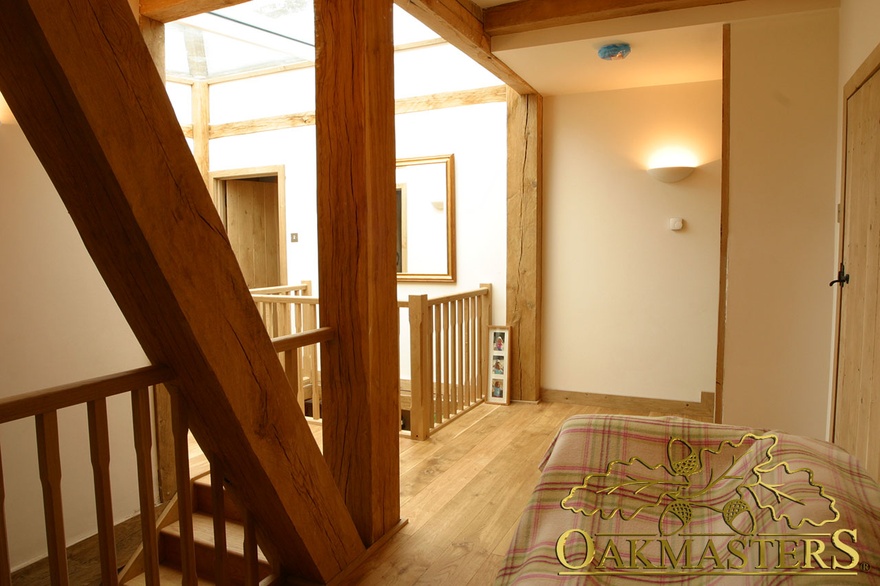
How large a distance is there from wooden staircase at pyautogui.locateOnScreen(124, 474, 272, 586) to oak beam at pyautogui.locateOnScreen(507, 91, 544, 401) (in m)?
2.52

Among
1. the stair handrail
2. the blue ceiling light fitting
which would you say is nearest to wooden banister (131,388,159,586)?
the stair handrail

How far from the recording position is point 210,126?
5.92m

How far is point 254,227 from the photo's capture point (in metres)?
6.82

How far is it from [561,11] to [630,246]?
180cm

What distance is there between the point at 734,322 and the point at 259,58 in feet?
14.2

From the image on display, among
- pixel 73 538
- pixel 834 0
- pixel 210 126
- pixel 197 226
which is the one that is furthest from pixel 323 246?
pixel 210 126

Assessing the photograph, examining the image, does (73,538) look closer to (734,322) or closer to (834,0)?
(734,322)

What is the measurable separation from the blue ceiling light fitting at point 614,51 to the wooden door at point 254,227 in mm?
4020

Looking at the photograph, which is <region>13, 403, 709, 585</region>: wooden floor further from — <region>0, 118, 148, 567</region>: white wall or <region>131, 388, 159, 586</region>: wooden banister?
<region>131, 388, 159, 586</region>: wooden banister

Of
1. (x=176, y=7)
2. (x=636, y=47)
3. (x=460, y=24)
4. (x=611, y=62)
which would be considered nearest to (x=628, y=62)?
(x=611, y=62)

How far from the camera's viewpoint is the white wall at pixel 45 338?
281cm

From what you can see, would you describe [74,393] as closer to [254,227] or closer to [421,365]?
[421,365]

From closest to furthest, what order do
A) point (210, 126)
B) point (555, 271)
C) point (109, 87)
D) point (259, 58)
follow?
point (109, 87) → point (555, 271) → point (259, 58) → point (210, 126)

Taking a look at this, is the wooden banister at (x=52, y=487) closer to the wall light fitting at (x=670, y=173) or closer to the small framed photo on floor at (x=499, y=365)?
the small framed photo on floor at (x=499, y=365)
